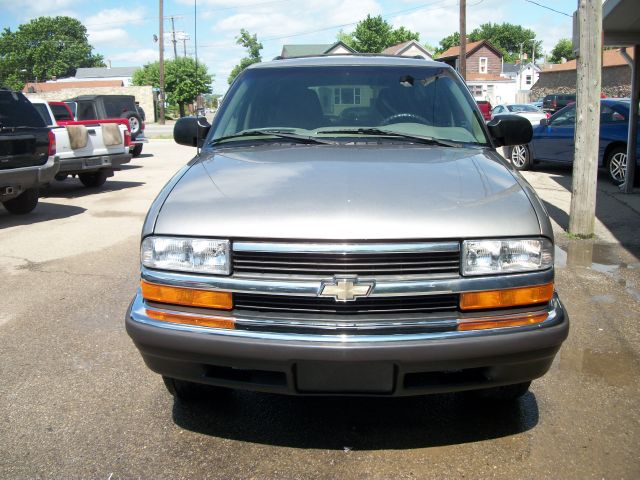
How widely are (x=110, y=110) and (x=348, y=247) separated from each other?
16345mm

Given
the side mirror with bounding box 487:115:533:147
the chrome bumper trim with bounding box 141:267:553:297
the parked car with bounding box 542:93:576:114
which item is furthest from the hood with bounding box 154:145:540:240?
the parked car with bounding box 542:93:576:114

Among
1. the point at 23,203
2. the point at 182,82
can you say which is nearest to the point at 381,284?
the point at 23,203

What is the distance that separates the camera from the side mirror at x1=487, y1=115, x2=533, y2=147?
4.00 m

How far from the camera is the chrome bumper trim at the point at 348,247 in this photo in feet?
8.01

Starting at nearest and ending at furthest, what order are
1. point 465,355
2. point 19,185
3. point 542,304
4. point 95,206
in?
point 465,355 < point 542,304 < point 19,185 < point 95,206

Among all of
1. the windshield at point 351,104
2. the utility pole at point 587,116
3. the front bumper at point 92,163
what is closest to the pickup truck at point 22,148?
the front bumper at point 92,163

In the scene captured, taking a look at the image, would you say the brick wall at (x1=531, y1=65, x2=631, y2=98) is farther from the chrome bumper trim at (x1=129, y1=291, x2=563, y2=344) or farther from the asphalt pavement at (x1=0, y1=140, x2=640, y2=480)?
the chrome bumper trim at (x1=129, y1=291, x2=563, y2=344)

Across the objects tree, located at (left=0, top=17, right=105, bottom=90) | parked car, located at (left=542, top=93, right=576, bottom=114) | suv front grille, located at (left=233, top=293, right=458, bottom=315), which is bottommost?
suv front grille, located at (left=233, top=293, right=458, bottom=315)

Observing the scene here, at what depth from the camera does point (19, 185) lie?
27.4ft

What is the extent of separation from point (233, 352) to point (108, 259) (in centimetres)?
469

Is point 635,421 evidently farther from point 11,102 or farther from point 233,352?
point 11,102

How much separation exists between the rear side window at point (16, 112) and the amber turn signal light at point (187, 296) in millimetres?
6791

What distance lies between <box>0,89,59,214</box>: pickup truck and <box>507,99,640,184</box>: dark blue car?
6748 mm

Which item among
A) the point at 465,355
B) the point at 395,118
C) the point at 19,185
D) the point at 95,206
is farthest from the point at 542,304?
the point at 95,206
